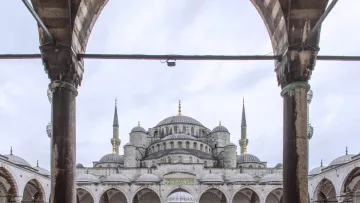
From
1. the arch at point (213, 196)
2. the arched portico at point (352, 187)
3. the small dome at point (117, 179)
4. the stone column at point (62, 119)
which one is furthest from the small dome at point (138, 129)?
the stone column at point (62, 119)

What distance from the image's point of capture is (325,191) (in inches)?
1351

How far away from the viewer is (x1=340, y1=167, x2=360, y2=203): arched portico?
27.1 meters

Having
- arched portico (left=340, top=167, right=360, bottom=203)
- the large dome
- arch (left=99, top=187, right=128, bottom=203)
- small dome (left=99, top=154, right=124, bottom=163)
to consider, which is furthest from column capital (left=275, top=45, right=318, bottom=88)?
the large dome

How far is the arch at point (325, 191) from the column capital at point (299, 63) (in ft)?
90.7

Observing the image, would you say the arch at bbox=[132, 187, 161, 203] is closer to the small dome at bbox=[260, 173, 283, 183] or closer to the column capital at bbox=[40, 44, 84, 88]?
the small dome at bbox=[260, 173, 283, 183]

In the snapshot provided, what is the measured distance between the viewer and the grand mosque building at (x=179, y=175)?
28547 millimetres

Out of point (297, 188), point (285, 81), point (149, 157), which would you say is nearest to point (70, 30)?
point (285, 81)

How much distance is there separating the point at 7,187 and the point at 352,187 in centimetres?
2245

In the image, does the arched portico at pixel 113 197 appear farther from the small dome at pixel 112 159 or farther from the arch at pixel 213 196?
the small dome at pixel 112 159

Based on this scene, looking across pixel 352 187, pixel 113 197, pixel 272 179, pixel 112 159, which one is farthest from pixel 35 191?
pixel 272 179

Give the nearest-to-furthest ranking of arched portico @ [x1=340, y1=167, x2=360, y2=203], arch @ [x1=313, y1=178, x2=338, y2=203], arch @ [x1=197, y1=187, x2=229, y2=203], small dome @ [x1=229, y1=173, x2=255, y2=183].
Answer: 1. arched portico @ [x1=340, y1=167, x2=360, y2=203]
2. arch @ [x1=313, y1=178, x2=338, y2=203]
3. small dome @ [x1=229, y1=173, x2=255, y2=183]
4. arch @ [x1=197, y1=187, x2=229, y2=203]

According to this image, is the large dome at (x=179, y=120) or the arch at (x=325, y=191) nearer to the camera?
the arch at (x=325, y=191)

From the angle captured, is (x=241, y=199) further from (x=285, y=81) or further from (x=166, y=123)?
(x=285, y=81)

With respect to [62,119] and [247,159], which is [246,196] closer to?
[247,159]
